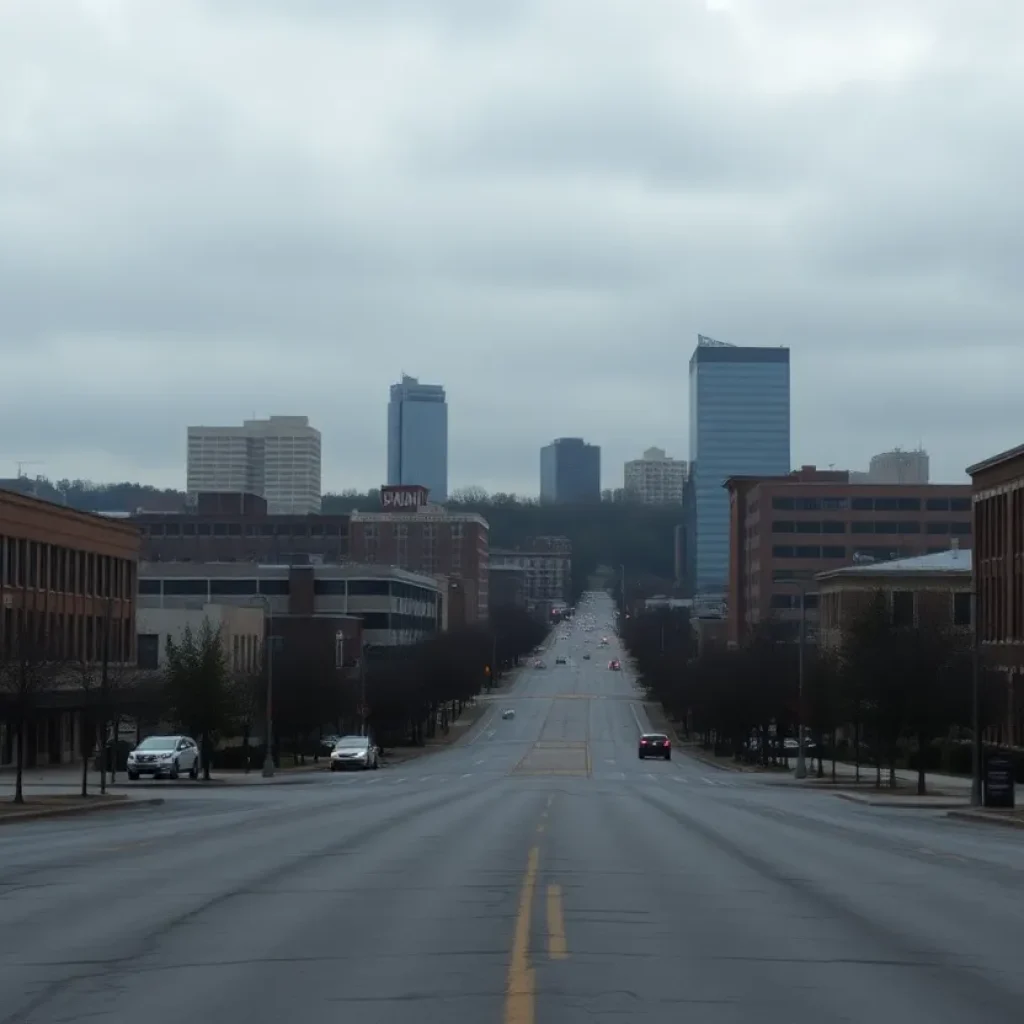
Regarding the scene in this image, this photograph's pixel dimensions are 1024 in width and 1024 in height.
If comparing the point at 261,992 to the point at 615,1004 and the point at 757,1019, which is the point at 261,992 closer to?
the point at 615,1004

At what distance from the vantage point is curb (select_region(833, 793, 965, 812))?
1913 inches

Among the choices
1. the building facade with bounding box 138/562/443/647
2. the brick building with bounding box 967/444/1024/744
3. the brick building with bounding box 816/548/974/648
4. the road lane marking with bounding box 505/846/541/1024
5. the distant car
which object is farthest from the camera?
the building facade with bounding box 138/562/443/647

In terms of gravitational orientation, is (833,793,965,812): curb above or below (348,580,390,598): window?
below

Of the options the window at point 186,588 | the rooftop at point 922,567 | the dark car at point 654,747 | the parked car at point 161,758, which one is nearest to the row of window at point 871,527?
the rooftop at point 922,567

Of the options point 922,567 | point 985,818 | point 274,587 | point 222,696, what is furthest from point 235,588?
point 985,818

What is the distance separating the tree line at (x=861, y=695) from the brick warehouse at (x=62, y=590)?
27.3m

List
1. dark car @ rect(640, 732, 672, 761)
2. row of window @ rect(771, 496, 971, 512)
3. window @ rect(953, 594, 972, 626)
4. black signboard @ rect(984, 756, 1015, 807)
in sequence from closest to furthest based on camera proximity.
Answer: black signboard @ rect(984, 756, 1015, 807), dark car @ rect(640, 732, 672, 761), window @ rect(953, 594, 972, 626), row of window @ rect(771, 496, 971, 512)

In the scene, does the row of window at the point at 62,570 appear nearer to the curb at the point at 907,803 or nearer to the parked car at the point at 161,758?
the parked car at the point at 161,758

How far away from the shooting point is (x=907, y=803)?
50.2 m

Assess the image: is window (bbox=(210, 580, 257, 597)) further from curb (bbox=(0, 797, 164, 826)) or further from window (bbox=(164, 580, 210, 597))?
curb (bbox=(0, 797, 164, 826))

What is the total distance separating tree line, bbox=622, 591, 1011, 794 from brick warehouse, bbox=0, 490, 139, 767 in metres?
27.3

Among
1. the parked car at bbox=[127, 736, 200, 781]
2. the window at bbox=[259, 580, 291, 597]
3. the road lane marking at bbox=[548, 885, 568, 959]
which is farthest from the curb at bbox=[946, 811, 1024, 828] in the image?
the window at bbox=[259, 580, 291, 597]

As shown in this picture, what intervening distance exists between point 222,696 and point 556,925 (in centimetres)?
4981

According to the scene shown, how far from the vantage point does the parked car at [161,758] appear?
59469 millimetres
